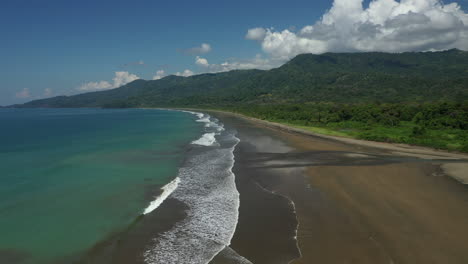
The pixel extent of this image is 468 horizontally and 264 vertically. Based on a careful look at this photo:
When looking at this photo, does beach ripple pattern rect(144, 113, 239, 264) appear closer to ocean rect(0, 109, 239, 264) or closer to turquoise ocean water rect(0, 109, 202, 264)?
ocean rect(0, 109, 239, 264)

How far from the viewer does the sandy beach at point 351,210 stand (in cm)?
1230

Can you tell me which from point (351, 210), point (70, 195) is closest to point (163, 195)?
point (70, 195)

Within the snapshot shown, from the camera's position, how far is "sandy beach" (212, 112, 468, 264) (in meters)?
12.3

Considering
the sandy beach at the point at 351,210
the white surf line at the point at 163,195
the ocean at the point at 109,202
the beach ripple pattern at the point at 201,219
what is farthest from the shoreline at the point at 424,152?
the white surf line at the point at 163,195

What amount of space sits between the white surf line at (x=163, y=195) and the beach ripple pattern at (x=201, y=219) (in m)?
0.41

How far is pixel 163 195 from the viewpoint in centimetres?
2005

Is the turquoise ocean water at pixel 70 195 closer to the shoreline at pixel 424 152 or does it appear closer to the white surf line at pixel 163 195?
the white surf line at pixel 163 195

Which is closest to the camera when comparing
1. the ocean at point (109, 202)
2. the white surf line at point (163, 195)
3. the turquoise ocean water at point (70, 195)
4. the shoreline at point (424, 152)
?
the ocean at point (109, 202)

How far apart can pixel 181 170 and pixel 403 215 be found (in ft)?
61.1

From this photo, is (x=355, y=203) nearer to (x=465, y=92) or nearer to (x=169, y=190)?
(x=169, y=190)

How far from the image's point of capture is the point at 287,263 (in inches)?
454

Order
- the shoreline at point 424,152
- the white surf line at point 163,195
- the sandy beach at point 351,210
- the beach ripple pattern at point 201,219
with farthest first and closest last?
the shoreline at point 424,152 < the white surf line at point 163,195 < the beach ripple pattern at point 201,219 < the sandy beach at point 351,210

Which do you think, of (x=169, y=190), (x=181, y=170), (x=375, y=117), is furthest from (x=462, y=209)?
(x=375, y=117)

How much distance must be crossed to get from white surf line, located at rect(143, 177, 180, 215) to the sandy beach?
17.3 ft
